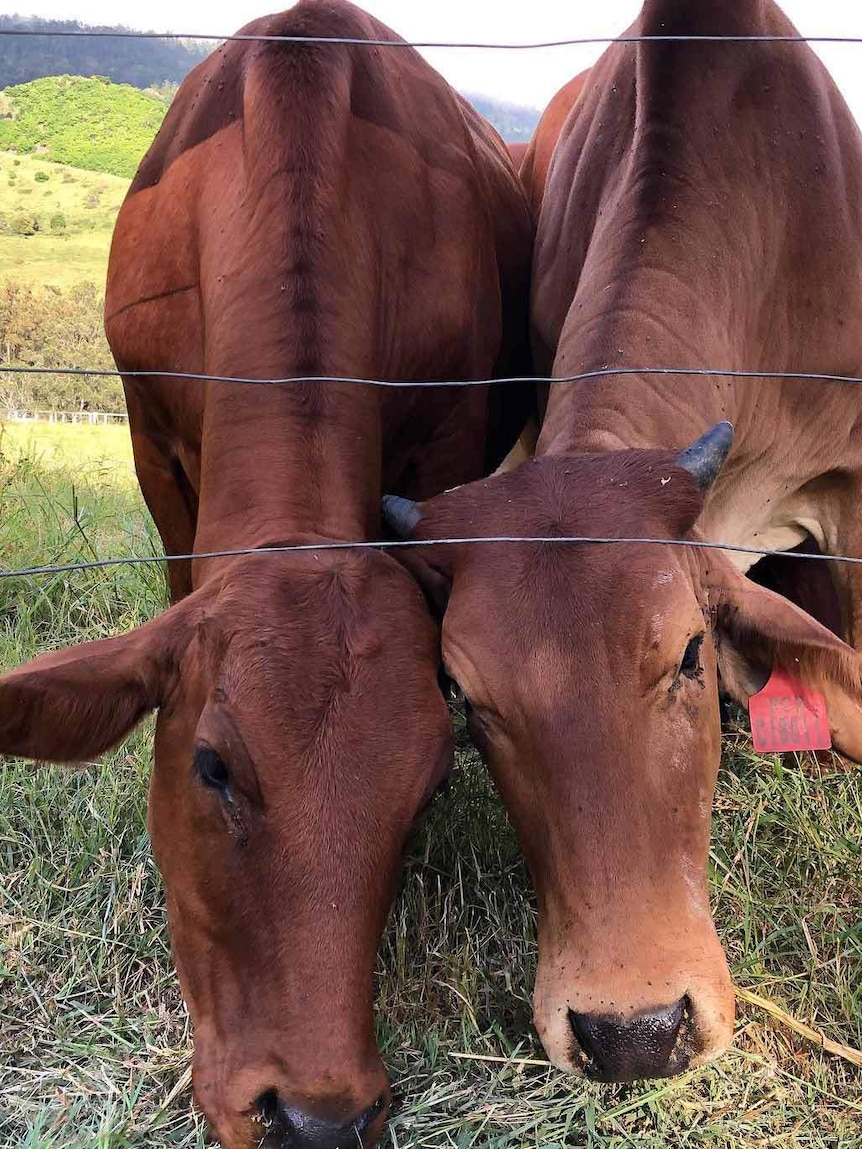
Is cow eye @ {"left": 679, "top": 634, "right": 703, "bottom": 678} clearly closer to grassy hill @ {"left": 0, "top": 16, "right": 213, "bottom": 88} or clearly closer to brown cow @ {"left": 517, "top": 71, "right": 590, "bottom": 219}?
grassy hill @ {"left": 0, "top": 16, "right": 213, "bottom": 88}

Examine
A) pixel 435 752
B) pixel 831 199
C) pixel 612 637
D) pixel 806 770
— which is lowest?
pixel 806 770

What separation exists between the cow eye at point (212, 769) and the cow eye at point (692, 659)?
96 cm

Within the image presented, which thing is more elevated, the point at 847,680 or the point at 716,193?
the point at 716,193

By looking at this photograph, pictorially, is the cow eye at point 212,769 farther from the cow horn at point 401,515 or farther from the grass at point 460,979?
the grass at point 460,979

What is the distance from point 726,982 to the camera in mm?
2482

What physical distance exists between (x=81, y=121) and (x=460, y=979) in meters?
4.95

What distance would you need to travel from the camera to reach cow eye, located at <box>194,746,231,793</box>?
2496 millimetres

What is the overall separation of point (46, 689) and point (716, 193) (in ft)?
7.96

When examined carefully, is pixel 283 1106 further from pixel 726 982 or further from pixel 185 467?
pixel 185 467

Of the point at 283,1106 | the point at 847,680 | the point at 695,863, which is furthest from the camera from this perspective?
the point at 847,680

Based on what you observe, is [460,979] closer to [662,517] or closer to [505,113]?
[662,517]

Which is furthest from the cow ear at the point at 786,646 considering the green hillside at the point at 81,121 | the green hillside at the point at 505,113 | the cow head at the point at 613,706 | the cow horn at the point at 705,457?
the green hillside at the point at 81,121

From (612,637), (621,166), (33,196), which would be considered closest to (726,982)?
(612,637)

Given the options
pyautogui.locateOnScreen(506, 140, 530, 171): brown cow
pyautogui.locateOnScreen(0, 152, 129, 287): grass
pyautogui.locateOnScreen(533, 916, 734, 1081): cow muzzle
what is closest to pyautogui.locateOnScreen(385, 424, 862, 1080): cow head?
pyautogui.locateOnScreen(533, 916, 734, 1081): cow muzzle
